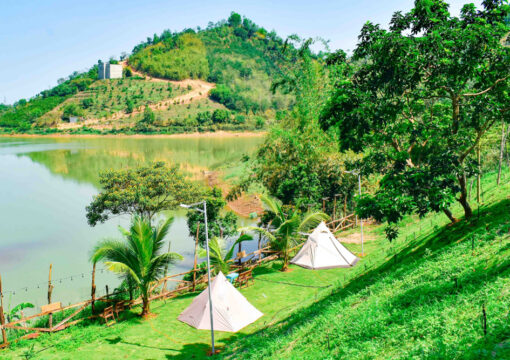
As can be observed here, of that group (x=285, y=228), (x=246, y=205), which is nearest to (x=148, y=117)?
(x=246, y=205)

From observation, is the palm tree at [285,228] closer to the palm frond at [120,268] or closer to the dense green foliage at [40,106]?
the palm frond at [120,268]

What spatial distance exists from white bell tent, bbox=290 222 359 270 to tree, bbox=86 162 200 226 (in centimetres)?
733

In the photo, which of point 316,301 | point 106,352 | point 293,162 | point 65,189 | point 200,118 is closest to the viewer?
point 106,352

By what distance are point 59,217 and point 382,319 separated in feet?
107

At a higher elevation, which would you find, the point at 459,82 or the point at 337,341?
the point at 459,82

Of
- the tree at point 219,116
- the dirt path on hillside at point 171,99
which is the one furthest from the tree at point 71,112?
the tree at point 219,116

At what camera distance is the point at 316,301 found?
41.1 feet

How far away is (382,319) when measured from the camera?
7711 millimetres

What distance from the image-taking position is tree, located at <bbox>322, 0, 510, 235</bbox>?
9.08 m

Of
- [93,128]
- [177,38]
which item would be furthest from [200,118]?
[177,38]

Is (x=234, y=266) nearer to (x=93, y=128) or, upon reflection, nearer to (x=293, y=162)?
(x=293, y=162)

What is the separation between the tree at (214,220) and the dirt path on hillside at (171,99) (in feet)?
302

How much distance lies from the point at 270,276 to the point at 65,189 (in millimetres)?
34103

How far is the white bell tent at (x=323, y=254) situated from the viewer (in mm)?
18297
